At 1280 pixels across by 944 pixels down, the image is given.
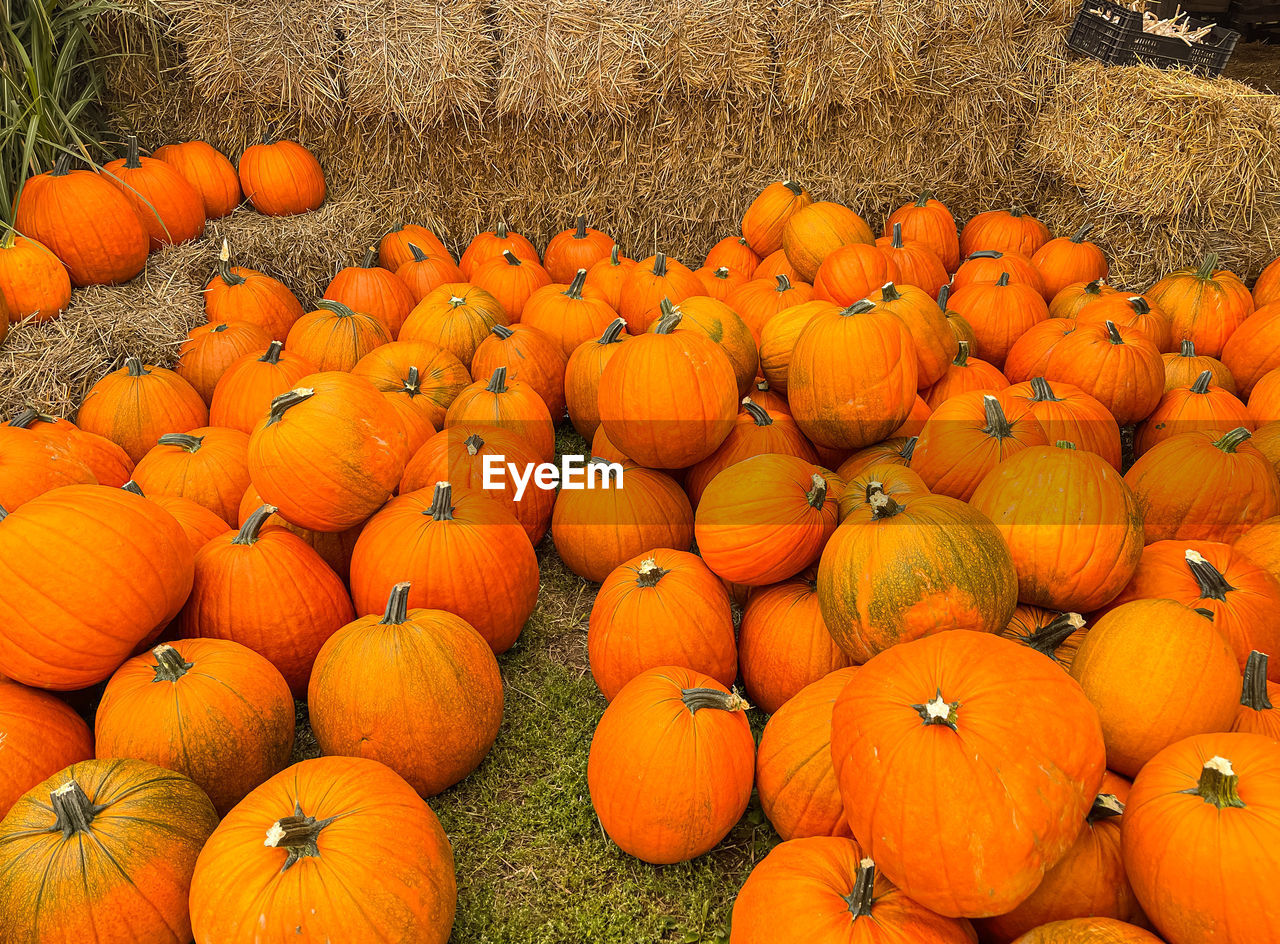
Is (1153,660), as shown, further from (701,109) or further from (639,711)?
(701,109)

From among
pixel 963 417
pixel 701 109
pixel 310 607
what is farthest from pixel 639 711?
pixel 701 109

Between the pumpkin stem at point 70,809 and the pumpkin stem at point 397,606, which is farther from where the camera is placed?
the pumpkin stem at point 397,606

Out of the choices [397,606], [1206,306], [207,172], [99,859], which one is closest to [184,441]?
[397,606]

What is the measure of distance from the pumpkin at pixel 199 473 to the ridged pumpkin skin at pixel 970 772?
2352mm

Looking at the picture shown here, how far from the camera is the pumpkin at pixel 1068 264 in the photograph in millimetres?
4359

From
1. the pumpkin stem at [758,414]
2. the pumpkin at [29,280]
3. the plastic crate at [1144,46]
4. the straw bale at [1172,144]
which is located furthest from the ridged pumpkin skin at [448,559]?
the plastic crate at [1144,46]

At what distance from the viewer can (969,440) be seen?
107 inches

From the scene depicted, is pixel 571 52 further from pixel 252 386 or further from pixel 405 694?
pixel 405 694

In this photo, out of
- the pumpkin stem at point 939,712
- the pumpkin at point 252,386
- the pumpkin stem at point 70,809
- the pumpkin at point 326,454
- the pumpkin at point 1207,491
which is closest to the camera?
the pumpkin stem at point 939,712

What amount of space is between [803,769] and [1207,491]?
170 cm

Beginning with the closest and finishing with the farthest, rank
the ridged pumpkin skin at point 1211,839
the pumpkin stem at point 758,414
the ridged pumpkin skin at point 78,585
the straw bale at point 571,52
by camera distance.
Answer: the ridged pumpkin skin at point 1211,839, the ridged pumpkin skin at point 78,585, the pumpkin stem at point 758,414, the straw bale at point 571,52

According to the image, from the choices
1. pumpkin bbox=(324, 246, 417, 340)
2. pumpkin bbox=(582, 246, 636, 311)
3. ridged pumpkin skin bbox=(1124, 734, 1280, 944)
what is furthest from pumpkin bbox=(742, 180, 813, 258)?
ridged pumpkin skin bbox=(1124, 734, 1280, 944)

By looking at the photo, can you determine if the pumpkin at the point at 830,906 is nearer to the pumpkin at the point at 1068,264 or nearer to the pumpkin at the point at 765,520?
the pumpkin at the point at 765,520

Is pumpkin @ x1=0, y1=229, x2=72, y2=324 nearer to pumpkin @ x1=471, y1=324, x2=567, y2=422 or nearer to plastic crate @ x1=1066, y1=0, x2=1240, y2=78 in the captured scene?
pumpkin @ x1=471, y1=324, x2=567, y2=422
